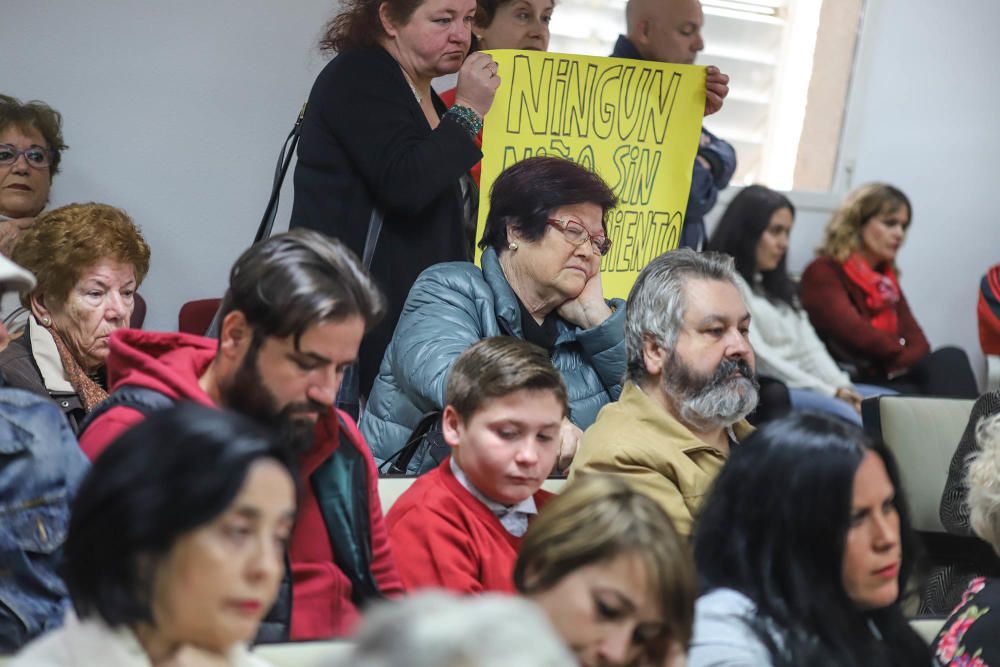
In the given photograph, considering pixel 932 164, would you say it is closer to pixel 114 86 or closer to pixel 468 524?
pixel 114 86

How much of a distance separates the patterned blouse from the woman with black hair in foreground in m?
1.17

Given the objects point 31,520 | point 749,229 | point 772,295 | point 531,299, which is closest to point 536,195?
point 531,299

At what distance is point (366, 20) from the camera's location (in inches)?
128

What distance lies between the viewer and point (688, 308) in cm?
288

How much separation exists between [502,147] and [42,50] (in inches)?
69.6

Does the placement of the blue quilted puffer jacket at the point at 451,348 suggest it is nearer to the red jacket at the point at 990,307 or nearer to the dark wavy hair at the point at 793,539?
the dark wavy hair at the point at 793,539

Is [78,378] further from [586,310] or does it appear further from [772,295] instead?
[772,295]

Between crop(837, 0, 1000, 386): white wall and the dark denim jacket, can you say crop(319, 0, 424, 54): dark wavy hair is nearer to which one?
the dark denim jacket

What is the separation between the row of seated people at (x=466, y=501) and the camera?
163 centimetres

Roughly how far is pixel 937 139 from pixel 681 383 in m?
4.12

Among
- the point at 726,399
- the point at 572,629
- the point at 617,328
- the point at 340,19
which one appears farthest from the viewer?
the point at 340,19

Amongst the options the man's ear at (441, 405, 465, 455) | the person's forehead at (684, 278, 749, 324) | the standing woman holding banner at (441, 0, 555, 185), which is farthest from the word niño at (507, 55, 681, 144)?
the man's ear at (441, 405, 465, 455)

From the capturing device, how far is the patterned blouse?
82.4 inches

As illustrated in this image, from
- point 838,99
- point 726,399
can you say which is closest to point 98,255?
point 726,399
